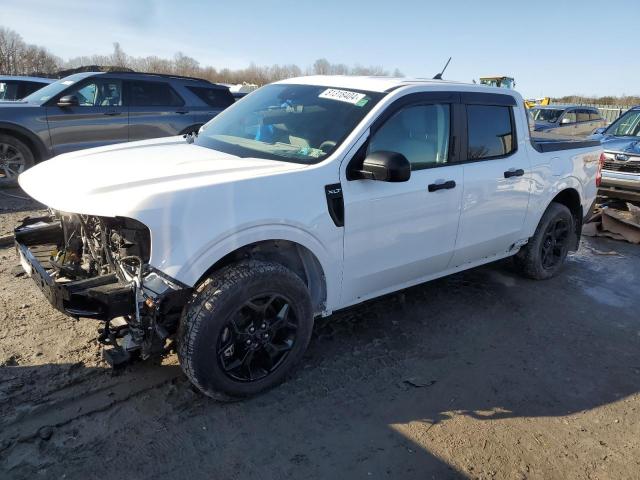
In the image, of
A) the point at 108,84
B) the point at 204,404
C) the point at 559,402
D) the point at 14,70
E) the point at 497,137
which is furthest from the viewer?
the point at 14,70

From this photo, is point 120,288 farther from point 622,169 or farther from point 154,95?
point 622,169

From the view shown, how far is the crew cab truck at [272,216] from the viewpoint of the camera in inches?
107

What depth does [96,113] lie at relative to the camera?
27.5ft

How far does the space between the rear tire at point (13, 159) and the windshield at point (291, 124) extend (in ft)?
16.9

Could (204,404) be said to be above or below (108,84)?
below

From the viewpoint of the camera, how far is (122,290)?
2684 millimetres

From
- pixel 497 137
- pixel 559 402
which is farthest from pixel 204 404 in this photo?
pixel 497 137

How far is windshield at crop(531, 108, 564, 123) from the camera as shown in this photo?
17141mm

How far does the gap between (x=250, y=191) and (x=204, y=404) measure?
130cm

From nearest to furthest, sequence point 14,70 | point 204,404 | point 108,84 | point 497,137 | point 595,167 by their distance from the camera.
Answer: point 204,404 → point 497,137 → point 595,167 → point 108,84 → point 14,70

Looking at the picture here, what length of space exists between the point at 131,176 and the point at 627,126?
971 cm

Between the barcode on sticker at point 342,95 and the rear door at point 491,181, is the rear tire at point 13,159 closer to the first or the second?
the barcode on sticker at point 342,95

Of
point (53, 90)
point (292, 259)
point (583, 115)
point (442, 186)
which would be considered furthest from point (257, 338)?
point (583, 115)

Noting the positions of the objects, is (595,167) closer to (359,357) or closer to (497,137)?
(497,137)
